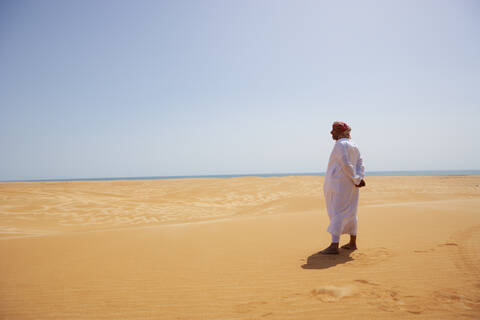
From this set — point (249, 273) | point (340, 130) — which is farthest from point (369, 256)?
point (340, 130)

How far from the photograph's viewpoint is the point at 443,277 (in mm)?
2812

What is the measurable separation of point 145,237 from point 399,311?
488cm

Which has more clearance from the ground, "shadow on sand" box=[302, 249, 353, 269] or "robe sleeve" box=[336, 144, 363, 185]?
"robe sleeve" box=[336, 144, 363, 185]

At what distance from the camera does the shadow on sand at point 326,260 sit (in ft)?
11.2

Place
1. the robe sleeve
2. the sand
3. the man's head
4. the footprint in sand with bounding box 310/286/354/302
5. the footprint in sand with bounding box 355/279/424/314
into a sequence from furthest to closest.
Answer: the man's head
the robe sleeve
the footprint in sand with bounding box 310/286/354/302
the sand
the footprint in sand with bounding box 355/279/424/314

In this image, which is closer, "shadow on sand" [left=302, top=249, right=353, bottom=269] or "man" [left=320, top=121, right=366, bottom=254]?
"shadow on sand" [left=302, top=249, right=353, bottom=269]

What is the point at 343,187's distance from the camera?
13.3 ft

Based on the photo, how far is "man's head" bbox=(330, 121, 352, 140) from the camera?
4250 mm

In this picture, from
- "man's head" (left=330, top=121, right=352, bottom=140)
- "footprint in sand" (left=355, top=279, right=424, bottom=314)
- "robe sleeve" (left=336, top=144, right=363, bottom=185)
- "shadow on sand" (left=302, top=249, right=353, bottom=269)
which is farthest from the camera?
"man's head" (left=330, top=121, right=352, bottom=140)

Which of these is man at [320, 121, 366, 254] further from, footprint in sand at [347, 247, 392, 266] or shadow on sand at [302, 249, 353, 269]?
footprint in sand at [347, 247, 392, 266]

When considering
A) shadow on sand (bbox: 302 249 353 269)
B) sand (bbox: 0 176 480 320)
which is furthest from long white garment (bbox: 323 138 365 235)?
sand (bbox: 0 176 480 320)

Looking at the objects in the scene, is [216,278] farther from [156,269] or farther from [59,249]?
[59,249]

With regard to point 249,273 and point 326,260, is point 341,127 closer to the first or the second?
point 326,260

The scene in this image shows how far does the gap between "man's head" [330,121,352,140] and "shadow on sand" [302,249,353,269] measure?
6.10 feet
